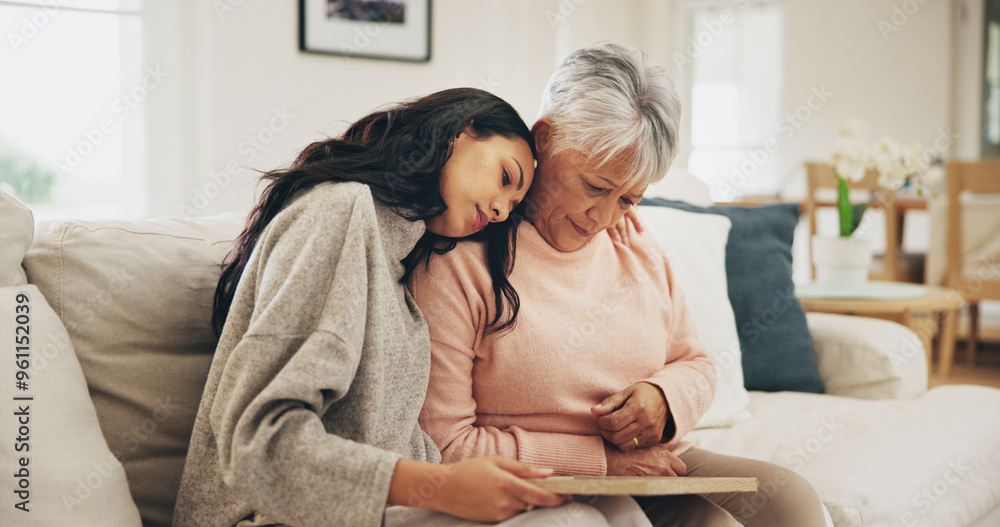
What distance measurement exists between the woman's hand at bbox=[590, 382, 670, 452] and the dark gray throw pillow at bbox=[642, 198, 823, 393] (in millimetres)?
711

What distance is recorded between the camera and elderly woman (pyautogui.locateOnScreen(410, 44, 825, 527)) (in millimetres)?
1149

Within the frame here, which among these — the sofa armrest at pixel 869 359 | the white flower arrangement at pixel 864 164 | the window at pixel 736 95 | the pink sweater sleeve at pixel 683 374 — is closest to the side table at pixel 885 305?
the white flower arrangement at pixel 864 164

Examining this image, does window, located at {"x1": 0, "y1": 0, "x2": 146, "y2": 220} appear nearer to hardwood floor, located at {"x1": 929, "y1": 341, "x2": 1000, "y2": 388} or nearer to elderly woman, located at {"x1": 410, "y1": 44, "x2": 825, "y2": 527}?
elderly woman, located at {"x1": 410, "y1": 44, "x2": 825, "y2": 527}

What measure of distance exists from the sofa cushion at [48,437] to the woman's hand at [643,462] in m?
0.68

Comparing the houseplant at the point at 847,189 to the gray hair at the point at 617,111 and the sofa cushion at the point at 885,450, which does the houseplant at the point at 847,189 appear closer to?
the sofa cushion at the point at 885,450

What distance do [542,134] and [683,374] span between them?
47cm

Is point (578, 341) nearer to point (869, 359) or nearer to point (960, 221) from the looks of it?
point (869, 359)

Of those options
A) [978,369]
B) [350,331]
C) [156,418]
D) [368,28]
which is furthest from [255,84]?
[978,369]

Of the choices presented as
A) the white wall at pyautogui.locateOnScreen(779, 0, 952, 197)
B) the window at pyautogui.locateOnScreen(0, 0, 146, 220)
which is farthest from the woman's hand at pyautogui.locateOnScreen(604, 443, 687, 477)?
the white wall at pyautogui.locateOnScreen(779, 0, 952, 197)

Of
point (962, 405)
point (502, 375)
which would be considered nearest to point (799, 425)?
point (962, 405)

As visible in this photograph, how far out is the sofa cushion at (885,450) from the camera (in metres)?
1.32

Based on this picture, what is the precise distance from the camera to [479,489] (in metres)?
0.86

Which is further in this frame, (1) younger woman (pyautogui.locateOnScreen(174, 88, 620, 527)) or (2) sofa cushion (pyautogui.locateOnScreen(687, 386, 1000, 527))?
(2) sofa cushion (pyautogui.locateOnScreen(687, 386, 1000, 527))

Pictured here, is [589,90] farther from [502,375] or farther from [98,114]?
[98,114]
